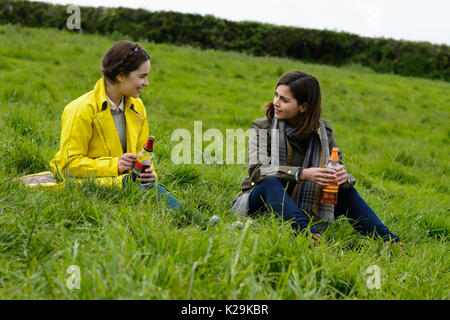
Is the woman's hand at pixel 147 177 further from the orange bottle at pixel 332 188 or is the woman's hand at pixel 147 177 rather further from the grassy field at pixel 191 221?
the orange bottle at pixel 332 188

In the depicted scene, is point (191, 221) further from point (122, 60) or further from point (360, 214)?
point (360, 214)

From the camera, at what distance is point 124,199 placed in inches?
116

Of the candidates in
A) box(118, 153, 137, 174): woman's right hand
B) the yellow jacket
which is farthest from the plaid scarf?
the yellow jacket

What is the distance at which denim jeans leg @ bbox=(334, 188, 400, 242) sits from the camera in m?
3.38

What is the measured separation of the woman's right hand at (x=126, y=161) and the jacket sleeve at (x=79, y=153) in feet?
0.16

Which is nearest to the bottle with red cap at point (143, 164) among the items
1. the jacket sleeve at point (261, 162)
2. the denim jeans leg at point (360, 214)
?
the jacket sleeve at point (261, 162)

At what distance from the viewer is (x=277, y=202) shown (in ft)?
10.3

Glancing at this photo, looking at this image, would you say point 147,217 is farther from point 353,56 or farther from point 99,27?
point 353,56

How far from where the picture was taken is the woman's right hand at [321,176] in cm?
324

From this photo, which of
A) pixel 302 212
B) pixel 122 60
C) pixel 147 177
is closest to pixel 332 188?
pixel 302 212

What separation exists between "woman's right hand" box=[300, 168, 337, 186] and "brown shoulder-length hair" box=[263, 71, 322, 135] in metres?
0.42

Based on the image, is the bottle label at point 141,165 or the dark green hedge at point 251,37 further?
the dark green hedge at point 251,37

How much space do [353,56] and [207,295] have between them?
66.3 feet

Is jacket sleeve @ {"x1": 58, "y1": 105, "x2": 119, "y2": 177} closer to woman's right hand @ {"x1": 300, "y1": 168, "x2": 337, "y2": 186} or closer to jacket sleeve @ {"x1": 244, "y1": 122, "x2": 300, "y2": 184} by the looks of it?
jacket sleeve @ {"x1": 244, "y1": 122, "x2": 300, "y2": 184}
